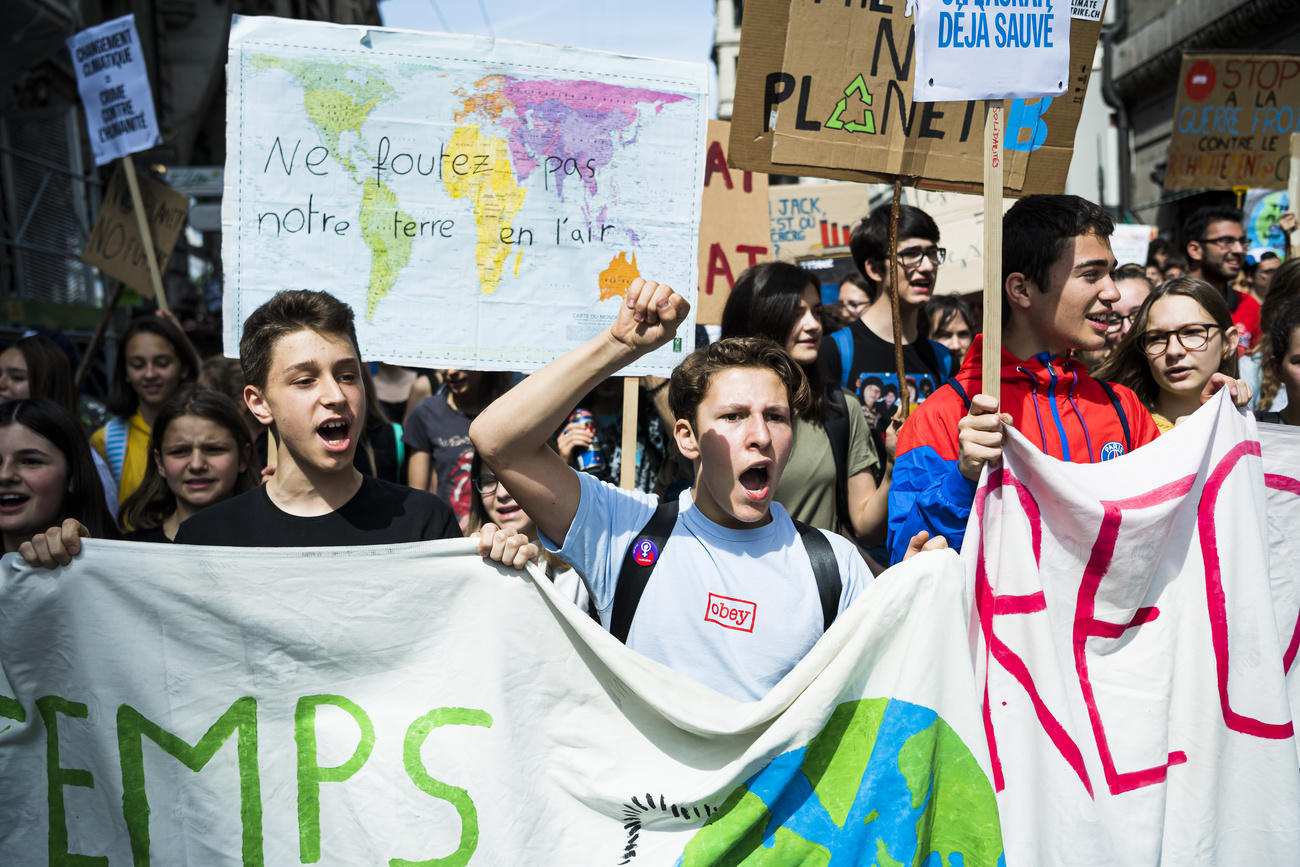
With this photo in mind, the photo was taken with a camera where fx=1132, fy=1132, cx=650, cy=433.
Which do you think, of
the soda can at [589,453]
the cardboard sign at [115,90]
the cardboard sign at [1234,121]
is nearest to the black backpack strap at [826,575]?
the soda can at [589,453]

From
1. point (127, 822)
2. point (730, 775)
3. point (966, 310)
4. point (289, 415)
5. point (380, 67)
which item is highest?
point (380, 67)

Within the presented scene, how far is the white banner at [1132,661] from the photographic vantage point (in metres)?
2.37

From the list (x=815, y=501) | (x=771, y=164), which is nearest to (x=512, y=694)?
(x=815, y=501)

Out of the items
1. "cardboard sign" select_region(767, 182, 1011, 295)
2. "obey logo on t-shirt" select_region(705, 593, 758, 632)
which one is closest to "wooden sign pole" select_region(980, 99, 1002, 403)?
"obey logo on t-shirt" select_region(705, 593, 758, 632)

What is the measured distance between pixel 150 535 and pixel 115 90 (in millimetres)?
3499

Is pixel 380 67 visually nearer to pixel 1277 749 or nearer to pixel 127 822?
pixel 127 822

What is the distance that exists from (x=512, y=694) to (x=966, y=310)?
445 cm

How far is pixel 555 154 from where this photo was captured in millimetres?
3557

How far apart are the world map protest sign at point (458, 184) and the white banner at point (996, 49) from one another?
118 cm

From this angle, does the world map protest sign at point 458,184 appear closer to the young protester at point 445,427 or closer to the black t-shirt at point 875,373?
the black t-shirt at point 875,373

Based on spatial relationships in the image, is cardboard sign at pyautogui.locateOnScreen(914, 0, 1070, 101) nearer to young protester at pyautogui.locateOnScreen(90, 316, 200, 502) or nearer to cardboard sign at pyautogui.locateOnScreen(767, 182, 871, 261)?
young protester at pyautogui.locateOnScreen(90, 316, 200, 502)

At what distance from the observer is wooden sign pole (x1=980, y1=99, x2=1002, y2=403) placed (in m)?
2.37

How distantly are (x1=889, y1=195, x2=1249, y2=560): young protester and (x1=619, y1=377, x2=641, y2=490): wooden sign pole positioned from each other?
0.96 metres

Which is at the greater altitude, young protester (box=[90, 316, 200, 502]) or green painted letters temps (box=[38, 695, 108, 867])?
young protester (box=[90, 316, 200, 502])
